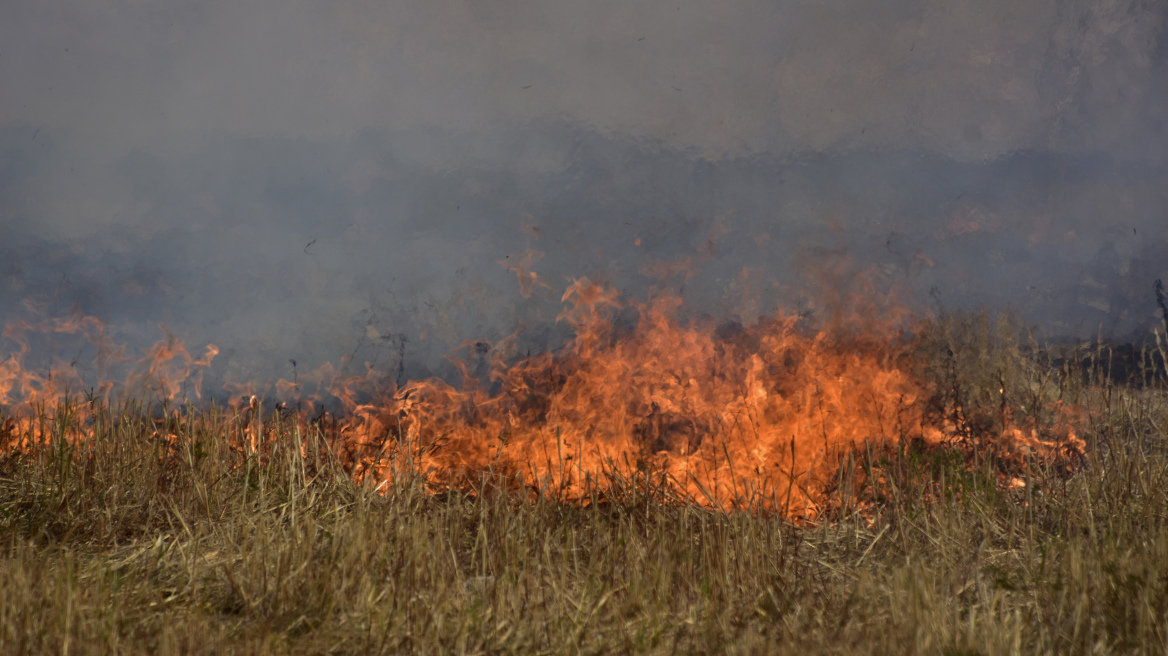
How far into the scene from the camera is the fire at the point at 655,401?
20.8 feet

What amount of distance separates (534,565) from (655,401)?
3.11 metres

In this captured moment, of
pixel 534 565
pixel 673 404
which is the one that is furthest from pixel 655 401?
pixel 534 565

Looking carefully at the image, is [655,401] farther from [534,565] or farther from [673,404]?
[534,565]

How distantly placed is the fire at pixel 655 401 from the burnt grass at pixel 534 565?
27.7 inches

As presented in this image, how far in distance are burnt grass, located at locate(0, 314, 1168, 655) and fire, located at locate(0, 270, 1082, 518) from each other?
0.70 m

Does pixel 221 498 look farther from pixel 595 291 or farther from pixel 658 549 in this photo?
pixel 595 291

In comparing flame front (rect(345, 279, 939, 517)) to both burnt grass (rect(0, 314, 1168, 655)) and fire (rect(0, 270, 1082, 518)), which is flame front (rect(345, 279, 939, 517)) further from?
burnt grass (rect(0, 314, 1168, 655))

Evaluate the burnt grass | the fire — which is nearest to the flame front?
the fire

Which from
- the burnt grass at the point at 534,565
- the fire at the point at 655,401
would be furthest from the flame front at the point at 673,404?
the burnt grass at the point at 534,565

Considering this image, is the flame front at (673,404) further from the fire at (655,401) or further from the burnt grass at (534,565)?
the burnt grass at (534,565)

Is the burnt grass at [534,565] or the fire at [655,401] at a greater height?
the fire at [655,401]

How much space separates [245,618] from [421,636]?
2.87 feet

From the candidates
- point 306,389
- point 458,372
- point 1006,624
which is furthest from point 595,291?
point 1006,624

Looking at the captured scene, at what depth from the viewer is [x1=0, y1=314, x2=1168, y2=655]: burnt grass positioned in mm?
3088
